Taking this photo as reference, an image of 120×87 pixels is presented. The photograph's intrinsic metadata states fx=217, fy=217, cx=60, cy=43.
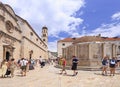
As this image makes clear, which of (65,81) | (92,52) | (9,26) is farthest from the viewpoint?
(9,26)

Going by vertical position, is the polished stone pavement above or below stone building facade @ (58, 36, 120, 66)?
below

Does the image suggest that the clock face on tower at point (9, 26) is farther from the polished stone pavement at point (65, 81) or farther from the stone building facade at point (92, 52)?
the polished stone pavement at point (65, 81)

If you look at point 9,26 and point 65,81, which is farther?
point 9,26

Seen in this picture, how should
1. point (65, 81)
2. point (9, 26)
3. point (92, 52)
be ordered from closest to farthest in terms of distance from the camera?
1. point (65, 81)
2. point (92, 52)
3. point (9, 26)

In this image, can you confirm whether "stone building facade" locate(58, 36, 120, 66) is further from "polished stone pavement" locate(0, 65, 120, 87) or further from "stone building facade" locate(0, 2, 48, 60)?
"polished stone pavement" locate(0, 65, 120, 87)

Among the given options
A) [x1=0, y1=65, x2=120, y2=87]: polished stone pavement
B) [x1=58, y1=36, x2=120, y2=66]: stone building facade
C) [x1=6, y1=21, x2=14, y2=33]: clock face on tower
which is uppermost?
[x1=6, y1=21, x2=14, y2=33]: clock face on tower

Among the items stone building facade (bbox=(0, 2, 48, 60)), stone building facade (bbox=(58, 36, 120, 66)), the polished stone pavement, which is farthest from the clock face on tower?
the polished stone pavement

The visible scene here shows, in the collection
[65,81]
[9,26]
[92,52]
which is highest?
[9,26]

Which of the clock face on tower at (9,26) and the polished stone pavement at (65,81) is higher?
the clock face on tower at (9,26)

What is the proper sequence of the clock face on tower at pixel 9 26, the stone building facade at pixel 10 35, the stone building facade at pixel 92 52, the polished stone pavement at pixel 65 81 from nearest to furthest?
the polished stone pavement at pixel 65 81 < the stone building facade at pixel 10 35 < the stone building facade at pixel 92 52 < the clock face on tower at pixel 9 26

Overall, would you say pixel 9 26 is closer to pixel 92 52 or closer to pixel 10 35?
pixel 10 35

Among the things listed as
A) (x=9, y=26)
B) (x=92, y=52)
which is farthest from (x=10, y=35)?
(x=92, y=52)

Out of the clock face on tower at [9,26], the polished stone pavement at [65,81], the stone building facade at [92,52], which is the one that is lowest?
the polished stone pavement at [65,81]

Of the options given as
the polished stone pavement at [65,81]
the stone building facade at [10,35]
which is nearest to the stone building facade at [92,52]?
the stone building facade at [10,35]
